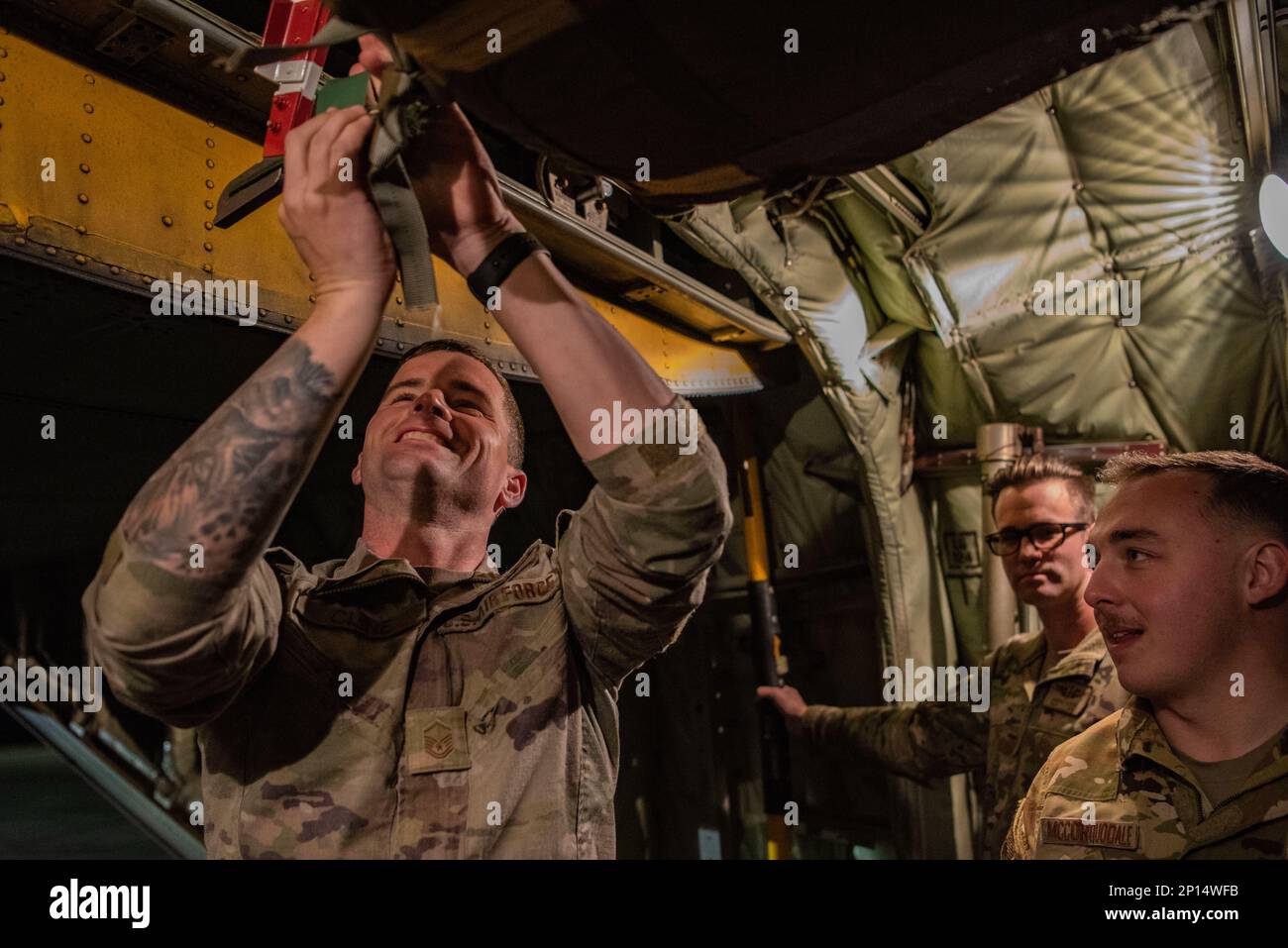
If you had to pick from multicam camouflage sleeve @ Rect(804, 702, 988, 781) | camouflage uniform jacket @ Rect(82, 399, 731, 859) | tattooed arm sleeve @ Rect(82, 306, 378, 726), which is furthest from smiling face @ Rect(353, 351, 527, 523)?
multicam camouflage sleeve @ Rect(804, 702, 988, 781)

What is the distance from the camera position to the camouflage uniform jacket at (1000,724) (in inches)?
89.6

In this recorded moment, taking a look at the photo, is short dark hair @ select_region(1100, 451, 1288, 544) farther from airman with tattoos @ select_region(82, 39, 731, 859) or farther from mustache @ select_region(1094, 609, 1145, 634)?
airman with tattoos @ select_region(82, 39, 731, 859)

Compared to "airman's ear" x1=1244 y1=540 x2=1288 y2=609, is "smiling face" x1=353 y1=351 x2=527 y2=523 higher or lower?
higher

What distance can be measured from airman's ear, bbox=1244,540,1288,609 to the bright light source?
1097 mm

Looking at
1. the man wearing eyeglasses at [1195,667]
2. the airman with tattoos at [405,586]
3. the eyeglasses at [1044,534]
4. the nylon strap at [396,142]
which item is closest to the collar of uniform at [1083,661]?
the eyeglasses at [1044,534]

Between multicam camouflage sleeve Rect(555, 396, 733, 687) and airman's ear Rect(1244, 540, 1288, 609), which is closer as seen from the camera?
multicam camouflage sleeve Rect(555, 396, 733, 687)

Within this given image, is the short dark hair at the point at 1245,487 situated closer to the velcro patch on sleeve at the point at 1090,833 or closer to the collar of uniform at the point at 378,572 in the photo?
the velcro patch on sleeve at the point at 1090,833

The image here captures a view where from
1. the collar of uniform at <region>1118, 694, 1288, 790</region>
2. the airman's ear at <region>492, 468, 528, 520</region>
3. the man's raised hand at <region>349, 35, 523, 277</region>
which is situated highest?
the man's raised hand at <region>349, 35, 523, 277</region>

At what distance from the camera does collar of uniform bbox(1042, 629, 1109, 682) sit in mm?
2270

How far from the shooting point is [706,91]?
1064mm

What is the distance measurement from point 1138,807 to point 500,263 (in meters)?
1.25

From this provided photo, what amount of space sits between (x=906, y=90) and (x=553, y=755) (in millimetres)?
976

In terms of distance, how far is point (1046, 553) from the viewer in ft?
8.00
